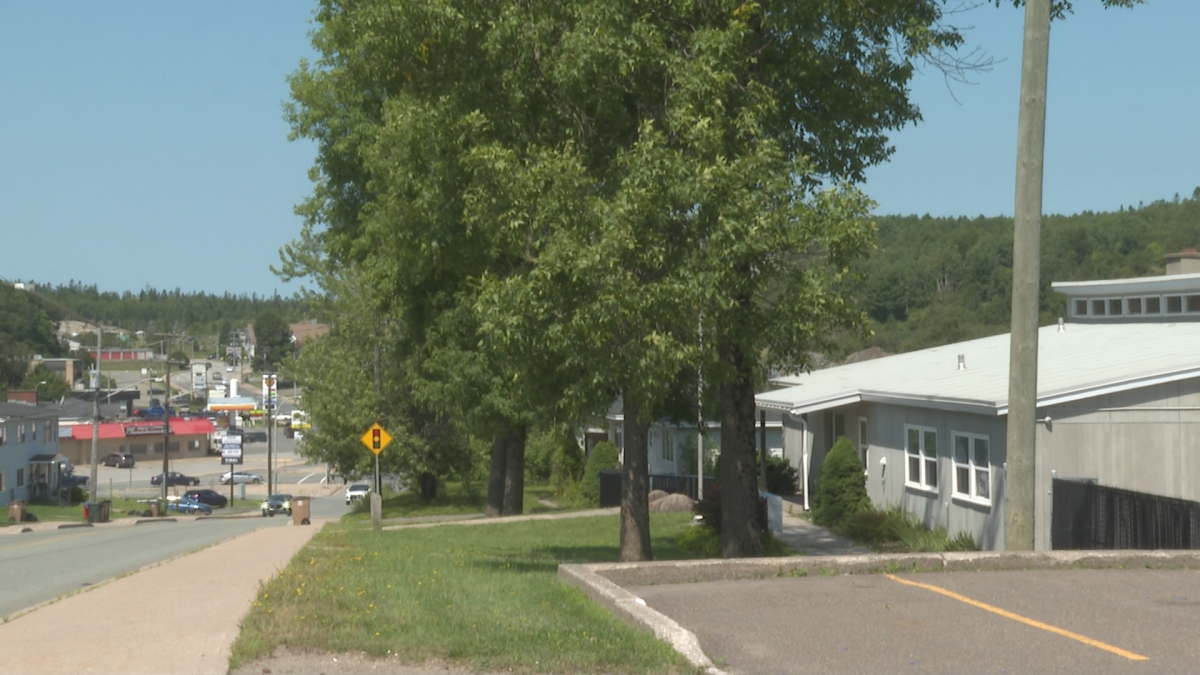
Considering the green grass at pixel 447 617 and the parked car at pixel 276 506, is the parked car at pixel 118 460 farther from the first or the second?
the green grass at pixel 447 617

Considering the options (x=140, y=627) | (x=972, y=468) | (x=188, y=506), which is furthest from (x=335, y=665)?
(x=188, y=506)

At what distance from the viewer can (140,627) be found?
A: 34.1ft

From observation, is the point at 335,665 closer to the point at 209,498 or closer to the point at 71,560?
the point at 71,560

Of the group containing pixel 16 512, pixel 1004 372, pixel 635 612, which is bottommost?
pixel 16 512

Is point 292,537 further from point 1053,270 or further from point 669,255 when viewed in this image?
point 1053,270

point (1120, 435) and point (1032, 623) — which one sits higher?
point (1120, 435)

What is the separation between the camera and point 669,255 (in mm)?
13430

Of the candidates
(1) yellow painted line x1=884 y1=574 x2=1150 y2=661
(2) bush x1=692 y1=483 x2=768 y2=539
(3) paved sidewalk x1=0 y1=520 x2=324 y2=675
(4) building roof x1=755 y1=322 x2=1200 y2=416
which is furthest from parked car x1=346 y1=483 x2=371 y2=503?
(1) yellow painted line x1=884 y1=574 x2=1150 y2=661

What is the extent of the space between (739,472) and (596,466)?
2375 centimetres

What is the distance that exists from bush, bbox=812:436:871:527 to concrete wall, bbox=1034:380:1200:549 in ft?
21.8

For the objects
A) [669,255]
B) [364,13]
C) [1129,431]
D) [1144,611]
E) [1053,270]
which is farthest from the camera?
[1053,270]

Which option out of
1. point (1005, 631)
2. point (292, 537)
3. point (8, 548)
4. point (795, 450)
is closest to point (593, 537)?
point (292, 537)

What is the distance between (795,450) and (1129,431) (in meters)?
14.9

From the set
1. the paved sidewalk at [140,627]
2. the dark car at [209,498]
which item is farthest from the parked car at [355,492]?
the paved sidewalk at [140,627]
